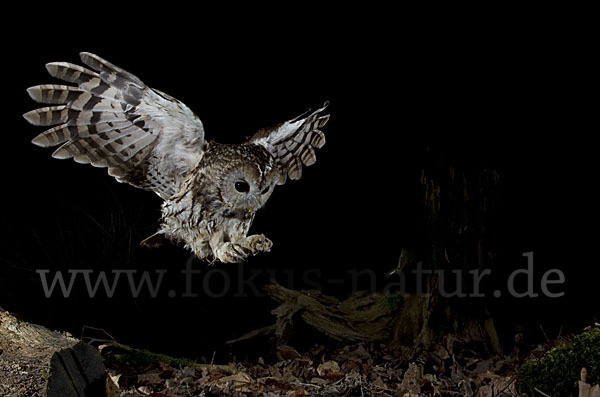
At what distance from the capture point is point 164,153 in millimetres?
2480

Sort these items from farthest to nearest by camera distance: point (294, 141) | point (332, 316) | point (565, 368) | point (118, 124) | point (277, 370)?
point (332, 316) < point (277, 370) < point (294, 141) < point (118, 124) < point (565, 368)

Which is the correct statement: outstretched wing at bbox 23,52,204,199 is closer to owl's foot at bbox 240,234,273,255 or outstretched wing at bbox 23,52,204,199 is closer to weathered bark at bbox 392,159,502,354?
owl's foot at bbox 240,234,273,255

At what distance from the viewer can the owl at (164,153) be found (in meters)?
2.29

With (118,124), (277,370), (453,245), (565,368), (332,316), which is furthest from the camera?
(332,316)

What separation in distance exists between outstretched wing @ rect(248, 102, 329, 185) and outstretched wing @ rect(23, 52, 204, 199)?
36 centimetres

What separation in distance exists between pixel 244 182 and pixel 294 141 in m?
0.48

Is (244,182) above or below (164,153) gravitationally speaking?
below

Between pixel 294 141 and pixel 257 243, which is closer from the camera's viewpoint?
pixel 257 243

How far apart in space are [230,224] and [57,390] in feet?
3.02

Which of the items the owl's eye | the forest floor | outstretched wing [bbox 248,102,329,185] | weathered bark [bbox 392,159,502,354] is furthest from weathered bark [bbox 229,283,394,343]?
the owl's eye

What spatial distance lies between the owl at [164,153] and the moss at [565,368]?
1125mm

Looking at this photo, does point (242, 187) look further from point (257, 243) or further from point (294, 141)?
point (294, 141)

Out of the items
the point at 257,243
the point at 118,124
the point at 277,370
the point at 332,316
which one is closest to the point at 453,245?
the point at 332,316

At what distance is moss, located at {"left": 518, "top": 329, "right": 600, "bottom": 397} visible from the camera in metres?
2.14
